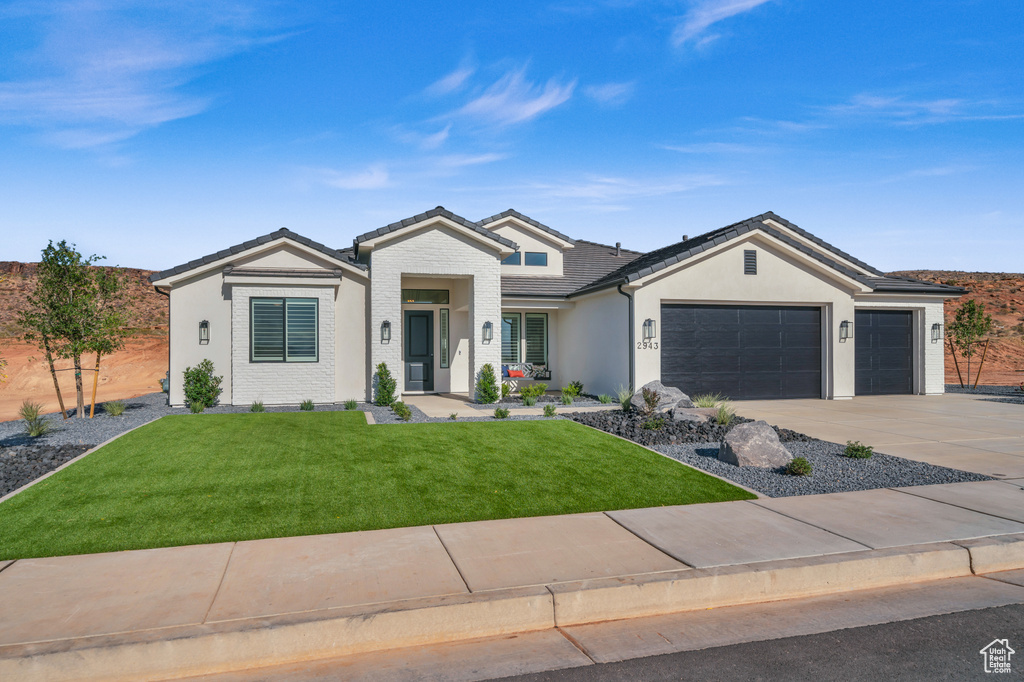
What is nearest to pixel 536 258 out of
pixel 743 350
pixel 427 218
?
pixel 427 218

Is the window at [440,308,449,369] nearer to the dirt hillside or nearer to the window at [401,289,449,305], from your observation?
the window at [401,289,449,305]

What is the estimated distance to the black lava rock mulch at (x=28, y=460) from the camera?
24.0ft

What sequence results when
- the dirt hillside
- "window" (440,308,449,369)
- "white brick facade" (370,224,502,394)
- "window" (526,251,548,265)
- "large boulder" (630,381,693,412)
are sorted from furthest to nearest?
the dirt hillside → "window" (526,251,548,265) → "window" (440,308,449,369) → "white brick facade" (370,224,502,394) → "large boulder" (630,381,693,412)

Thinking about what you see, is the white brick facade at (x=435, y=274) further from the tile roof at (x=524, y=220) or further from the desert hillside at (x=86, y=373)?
the desert hillside at (x=86, y=373)

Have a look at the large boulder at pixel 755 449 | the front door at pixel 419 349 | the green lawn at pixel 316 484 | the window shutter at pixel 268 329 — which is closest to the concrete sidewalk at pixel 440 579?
the green lawn at pixel 316 484

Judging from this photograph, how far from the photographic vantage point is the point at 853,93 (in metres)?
14.9

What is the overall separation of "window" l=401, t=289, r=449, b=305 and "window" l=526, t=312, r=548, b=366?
319 cm

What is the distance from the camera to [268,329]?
49.3 feet

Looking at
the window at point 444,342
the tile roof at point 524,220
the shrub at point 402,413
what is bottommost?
the shrub at point 402,413

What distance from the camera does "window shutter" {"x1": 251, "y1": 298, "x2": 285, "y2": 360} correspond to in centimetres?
1494

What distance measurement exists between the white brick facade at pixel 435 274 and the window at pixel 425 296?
63.6 inches

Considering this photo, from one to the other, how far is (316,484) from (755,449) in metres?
5.79

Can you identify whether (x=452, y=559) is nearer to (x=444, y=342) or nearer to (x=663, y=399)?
(x=663, y=399)

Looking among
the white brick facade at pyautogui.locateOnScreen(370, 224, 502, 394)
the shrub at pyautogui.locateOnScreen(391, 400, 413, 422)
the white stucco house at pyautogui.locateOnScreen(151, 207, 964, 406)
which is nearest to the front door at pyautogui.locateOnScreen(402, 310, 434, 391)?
the white stucco house at pyautogui.locateOnScreen(151, 207, 964, 406)
